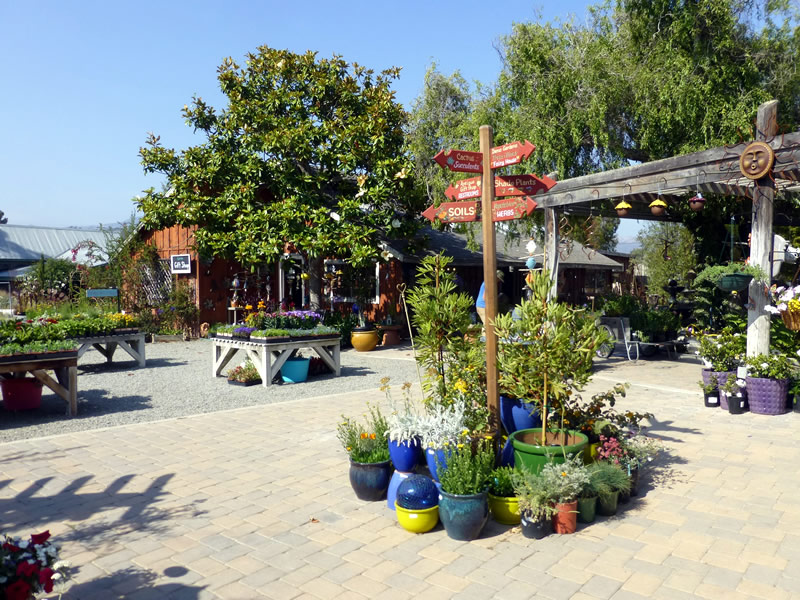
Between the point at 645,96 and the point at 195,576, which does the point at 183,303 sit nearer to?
the point at 645,96

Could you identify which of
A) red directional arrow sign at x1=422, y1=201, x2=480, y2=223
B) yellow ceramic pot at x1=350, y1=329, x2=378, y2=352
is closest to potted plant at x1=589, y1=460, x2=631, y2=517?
red directional arrow sign at x1=422, y1=201, x2=480, y2=223

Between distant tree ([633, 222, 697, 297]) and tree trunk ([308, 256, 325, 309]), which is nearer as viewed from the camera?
tree trunk ([308, 256, 325, 309])

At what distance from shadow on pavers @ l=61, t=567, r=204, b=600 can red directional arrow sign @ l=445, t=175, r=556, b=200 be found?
3699 millimetres

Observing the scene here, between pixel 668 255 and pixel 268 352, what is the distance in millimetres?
21115

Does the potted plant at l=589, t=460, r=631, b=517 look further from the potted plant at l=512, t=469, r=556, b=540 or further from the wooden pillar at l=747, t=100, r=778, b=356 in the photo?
the wooden pillar at l=747, t=100, r=778, b=356

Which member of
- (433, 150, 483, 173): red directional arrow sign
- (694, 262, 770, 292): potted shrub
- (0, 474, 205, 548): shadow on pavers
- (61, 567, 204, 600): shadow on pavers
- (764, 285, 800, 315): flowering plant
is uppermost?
(433, 150, 483, 173): red directional arrow sign

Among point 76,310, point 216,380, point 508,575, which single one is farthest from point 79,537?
point 76,310

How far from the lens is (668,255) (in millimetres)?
26266

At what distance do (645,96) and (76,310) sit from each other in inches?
554

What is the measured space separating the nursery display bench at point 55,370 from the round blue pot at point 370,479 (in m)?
4.95

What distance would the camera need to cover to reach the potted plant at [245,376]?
34.6 ft

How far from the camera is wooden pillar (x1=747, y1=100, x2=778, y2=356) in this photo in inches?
313

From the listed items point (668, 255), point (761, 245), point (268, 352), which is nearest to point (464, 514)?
point (761, 245)

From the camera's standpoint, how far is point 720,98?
13641 mm
